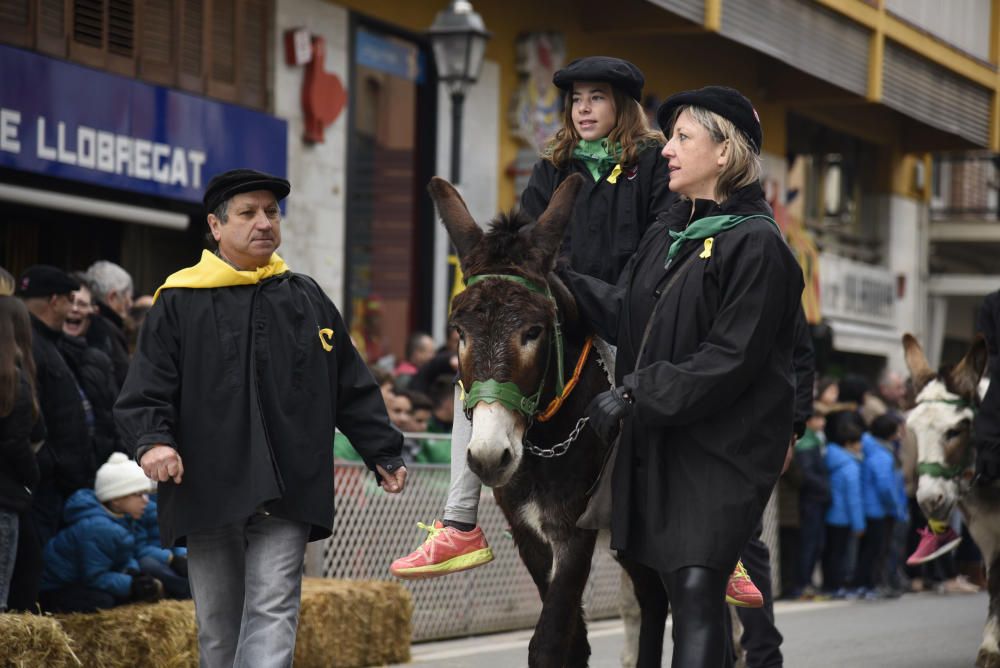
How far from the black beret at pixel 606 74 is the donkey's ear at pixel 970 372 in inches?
155

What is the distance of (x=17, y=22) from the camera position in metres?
13.7

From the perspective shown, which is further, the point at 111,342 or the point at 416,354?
the point at 416,354

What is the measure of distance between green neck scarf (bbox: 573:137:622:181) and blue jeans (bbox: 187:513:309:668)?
1972 millimetres

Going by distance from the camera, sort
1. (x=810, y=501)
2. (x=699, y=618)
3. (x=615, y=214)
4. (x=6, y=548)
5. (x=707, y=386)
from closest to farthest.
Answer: (x=707, y=386)
(x=699, y=618)
(x=615, y=214)
(x=6, y=548)
(x=810, y=501)

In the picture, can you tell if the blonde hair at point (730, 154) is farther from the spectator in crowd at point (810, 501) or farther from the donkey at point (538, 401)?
the spectator in crowd at point (810, 501)

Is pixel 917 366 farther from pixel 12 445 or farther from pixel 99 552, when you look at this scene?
pixel 12 445

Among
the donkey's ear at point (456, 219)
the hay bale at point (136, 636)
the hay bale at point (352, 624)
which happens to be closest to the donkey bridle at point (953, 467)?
the hay bale at point (352, 624)

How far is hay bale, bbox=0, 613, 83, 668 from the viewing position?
7758 millimetres

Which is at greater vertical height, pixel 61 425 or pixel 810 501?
pixel 61 425

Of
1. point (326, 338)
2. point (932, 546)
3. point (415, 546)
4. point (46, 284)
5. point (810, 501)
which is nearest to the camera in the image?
point (326, 338)

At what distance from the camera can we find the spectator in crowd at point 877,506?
16.7m

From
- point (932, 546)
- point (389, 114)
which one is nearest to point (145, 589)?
point (932, 546)

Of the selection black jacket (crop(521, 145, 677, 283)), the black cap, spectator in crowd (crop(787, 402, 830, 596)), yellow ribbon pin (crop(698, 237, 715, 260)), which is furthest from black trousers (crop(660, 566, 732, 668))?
spectator in crowd (crop(787, 402, 830, 596))

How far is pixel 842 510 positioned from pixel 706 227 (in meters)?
10.8
